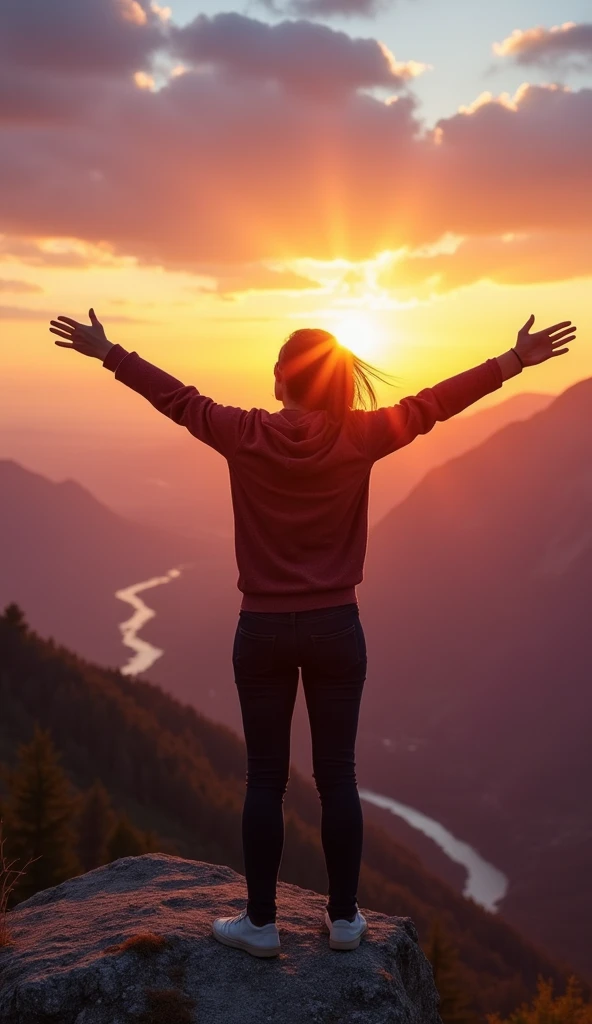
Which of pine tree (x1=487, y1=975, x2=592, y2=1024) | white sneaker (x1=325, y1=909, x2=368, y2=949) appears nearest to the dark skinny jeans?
white sneaker (x1=325, y1=909, x2=368, y2=949)

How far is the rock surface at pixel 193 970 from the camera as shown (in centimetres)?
573

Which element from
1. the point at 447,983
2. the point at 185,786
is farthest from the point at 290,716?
the point at 185,786

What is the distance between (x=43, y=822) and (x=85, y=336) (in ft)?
114

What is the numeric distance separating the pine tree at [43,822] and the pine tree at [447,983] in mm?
14528

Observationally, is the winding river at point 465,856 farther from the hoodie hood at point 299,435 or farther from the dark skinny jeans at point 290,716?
the hoodie hood at point 299,435

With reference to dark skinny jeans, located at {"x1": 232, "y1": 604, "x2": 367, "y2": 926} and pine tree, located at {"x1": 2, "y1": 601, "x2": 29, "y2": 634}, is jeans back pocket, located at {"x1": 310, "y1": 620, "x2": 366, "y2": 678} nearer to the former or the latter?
dark skinny jeans, located at {"x1": 232, "y1": 604, "x2": 367, "y2": 926}

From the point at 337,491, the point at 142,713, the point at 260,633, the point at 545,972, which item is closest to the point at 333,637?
the point at 260,633

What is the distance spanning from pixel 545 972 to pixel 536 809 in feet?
288

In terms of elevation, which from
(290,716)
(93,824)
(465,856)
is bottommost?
(465,856)

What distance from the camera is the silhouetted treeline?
8769cm

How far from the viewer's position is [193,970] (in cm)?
605

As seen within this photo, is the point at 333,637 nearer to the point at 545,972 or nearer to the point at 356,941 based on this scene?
the point at 356,941

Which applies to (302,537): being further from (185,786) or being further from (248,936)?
(185,786)

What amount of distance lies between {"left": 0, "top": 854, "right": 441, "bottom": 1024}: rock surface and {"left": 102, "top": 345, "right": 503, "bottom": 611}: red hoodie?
228 centimetres
